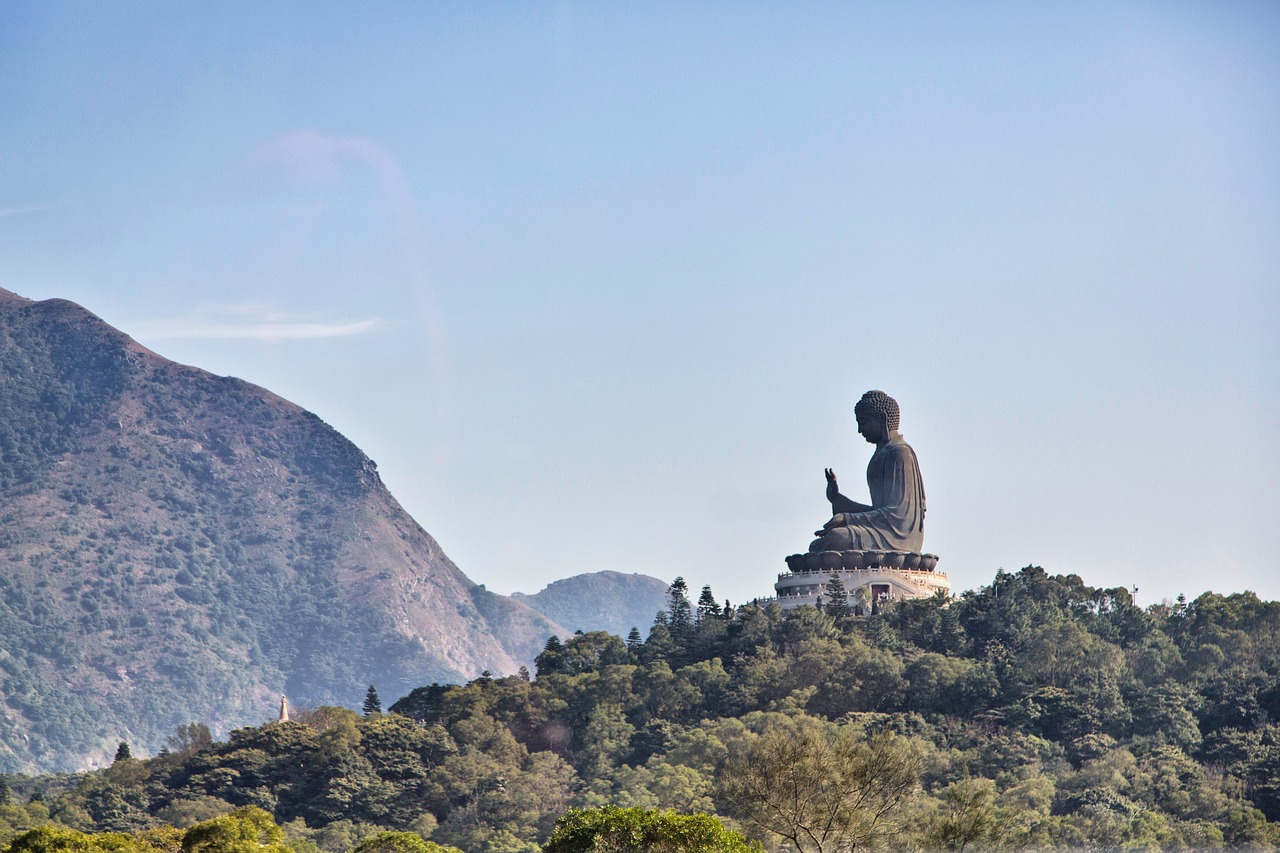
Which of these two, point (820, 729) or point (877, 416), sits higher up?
point (877, 416)

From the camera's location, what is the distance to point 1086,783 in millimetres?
59625

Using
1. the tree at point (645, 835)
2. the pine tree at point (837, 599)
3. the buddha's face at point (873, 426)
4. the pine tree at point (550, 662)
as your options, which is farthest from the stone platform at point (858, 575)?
the tree at point (645, 835)

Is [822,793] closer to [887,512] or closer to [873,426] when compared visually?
[887,512]

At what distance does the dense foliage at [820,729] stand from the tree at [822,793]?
13.2 meters

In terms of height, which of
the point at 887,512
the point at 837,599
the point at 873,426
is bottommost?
the point at 837,599

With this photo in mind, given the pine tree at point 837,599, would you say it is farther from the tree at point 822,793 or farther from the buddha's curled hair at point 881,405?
the tree at point 822,793

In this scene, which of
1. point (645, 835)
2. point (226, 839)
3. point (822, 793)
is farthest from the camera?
point (226, 839)

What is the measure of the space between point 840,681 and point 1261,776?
1407 centimetres

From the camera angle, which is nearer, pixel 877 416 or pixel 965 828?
pixel 965 828

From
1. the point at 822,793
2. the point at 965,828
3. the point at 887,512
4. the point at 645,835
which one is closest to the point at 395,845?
the point at 645,835

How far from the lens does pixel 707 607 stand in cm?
7744

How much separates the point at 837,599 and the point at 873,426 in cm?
784

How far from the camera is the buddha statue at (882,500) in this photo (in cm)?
7488

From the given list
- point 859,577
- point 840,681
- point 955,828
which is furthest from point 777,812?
point 859,577
